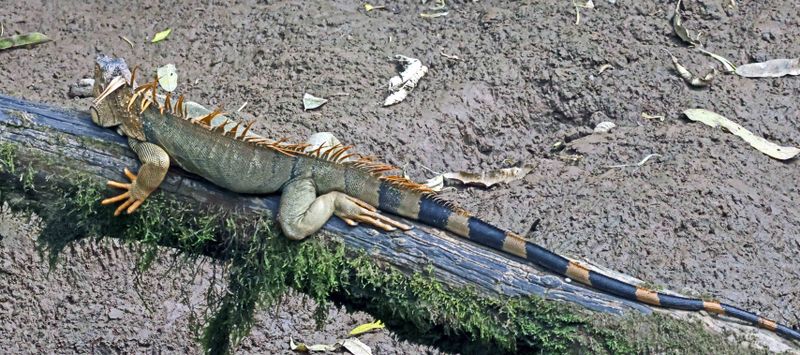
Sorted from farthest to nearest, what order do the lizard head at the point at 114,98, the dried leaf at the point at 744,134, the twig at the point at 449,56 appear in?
the twig at the point at 449,56
the dried leaf at the point at 744,134
the lizard head at the point at 114,98

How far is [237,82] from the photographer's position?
897cm

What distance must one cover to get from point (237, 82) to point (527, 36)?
9.82 feet

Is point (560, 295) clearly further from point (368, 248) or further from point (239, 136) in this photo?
point (239, 136)

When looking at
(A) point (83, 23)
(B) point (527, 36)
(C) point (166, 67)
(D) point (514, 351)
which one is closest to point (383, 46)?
(B) point (527, 36)

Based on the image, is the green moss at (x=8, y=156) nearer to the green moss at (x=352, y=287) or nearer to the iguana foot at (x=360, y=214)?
the green moss at (x=352, y=287)

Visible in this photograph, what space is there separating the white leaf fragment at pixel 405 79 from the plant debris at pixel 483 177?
97cm

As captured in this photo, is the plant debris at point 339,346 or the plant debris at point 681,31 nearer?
the plant debris at point 339,346

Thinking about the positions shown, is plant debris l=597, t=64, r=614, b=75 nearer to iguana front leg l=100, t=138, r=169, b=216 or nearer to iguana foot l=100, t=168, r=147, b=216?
iguana front leg l=100, t=138, r=169, b=216

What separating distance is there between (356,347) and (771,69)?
4937mm

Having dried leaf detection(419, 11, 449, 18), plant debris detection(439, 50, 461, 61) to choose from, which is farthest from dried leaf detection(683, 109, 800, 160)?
dried leaf detection(419, 11, 449, 18)

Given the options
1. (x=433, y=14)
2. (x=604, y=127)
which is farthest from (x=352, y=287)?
(x=433, y=14)

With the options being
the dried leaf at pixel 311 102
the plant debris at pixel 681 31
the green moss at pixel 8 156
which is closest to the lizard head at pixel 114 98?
the green moss at pixel 8 156

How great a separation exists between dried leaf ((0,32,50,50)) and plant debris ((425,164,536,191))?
178 inches

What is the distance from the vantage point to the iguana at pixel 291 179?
15.7 ft
